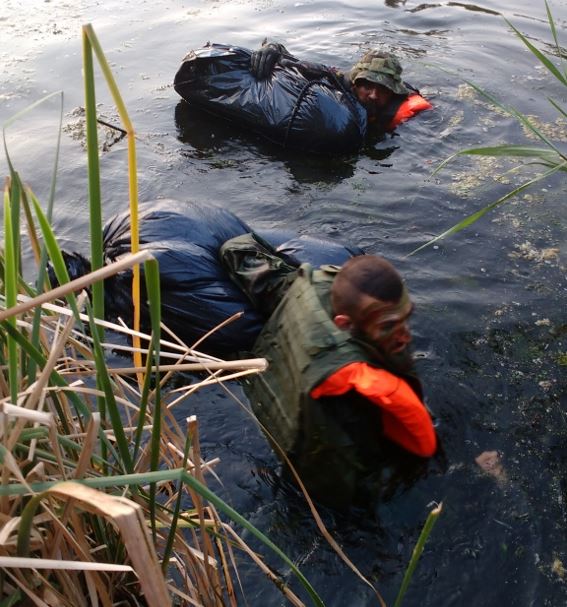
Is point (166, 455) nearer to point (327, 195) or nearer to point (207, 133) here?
point (327, 195)

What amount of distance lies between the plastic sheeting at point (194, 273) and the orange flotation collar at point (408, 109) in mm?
2270

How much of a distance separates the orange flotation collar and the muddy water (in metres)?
0.08

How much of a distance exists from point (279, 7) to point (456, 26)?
2.10m

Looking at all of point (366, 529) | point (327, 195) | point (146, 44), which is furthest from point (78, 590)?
point (146, 44)

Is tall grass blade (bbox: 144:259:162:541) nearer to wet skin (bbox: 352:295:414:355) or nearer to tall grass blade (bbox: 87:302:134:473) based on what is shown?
tall grass blade (bbox: 87:302:134:473)

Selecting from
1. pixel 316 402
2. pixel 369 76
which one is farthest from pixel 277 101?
pixel 316 402

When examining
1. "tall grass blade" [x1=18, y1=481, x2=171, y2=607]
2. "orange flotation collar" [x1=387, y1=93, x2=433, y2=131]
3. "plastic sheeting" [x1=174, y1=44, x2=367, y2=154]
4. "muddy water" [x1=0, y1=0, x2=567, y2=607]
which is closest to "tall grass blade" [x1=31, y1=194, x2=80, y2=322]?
"tall grass blade" [x1=18, y1=481, x2=171, y2=607]

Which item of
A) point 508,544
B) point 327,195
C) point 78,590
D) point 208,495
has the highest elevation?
point 208,495

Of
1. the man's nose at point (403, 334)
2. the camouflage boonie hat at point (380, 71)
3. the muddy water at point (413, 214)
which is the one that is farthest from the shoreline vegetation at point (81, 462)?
the camouflage boonie hat at point (380, 71)

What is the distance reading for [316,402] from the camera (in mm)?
2377

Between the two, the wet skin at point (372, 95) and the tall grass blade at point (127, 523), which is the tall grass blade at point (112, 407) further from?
the wet skin at point (372, 95)

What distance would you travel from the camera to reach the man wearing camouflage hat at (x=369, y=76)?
203 inches

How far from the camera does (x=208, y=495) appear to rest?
1.24 m

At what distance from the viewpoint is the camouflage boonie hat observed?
16.8ft
